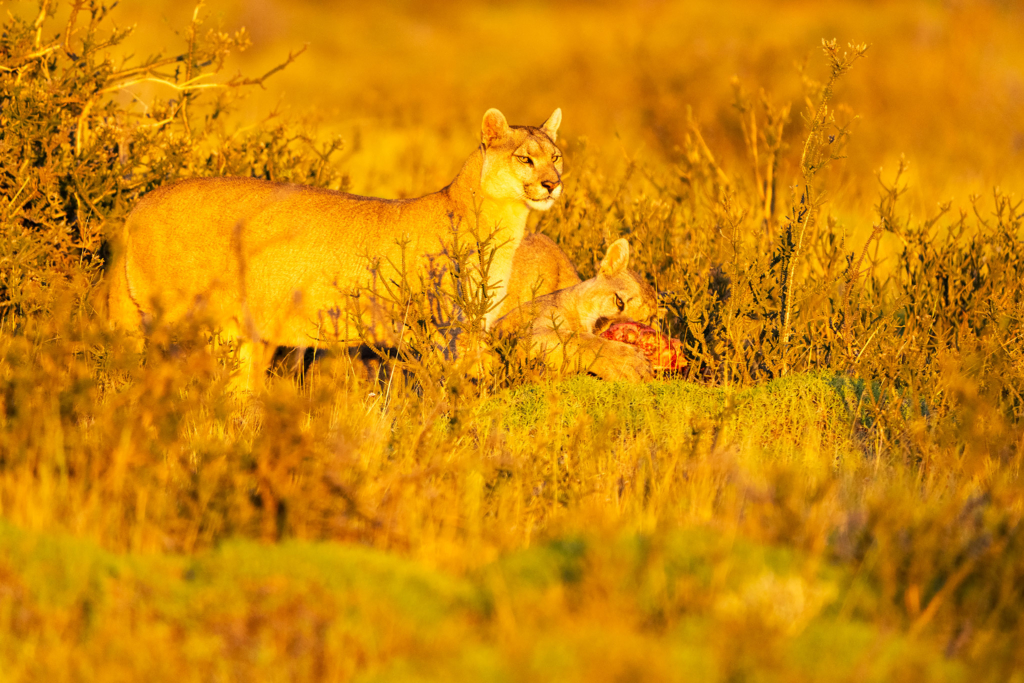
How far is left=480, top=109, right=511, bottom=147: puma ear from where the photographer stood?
24.1ft

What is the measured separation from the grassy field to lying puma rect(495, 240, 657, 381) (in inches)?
8.7

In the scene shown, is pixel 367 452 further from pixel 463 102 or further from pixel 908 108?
pixel 908 108

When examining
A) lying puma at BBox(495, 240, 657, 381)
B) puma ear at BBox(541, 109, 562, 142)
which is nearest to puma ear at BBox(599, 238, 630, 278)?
lying puma at BBox(495, 240, 657, 381)

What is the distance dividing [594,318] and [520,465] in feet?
6.87

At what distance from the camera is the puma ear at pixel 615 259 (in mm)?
7500

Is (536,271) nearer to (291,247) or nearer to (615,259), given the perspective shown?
(615,259)

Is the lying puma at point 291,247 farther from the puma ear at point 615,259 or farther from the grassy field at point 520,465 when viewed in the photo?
the puma ear at point 615,259

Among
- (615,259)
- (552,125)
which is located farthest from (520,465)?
(552,125)

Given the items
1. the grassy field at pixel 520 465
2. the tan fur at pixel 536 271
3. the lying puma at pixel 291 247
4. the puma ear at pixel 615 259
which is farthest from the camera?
the tan fur at pixel 536 271

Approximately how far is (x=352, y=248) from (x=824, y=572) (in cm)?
414

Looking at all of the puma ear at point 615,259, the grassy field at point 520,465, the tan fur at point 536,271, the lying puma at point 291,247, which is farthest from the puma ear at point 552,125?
the puma ear at point 615,259

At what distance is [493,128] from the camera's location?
290 inches

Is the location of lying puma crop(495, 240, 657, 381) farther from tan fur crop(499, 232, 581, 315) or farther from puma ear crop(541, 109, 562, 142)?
puma ear crop(541, 109, 562, 142)

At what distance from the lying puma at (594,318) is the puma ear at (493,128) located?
3.32ft
